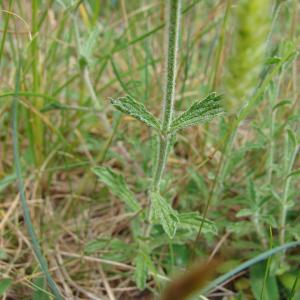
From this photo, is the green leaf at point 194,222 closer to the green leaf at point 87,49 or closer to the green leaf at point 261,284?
the green leaf at point 261,284

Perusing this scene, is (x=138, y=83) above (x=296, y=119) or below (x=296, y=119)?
above

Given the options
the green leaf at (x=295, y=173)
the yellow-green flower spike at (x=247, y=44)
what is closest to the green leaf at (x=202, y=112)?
the yellow-green flower spike at (x=247, y=44)

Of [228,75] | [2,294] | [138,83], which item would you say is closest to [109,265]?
[2,294]

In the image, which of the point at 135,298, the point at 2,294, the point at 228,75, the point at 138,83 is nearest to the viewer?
the point at 228,75

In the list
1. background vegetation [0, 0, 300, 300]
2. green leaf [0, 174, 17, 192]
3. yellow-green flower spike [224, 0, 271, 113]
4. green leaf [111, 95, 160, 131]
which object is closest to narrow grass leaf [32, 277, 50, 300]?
background vegetation [0, 0, 300, 300]

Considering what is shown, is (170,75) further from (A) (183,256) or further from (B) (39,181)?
(B) (39,181)

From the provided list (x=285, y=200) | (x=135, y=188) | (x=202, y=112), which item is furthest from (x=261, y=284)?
(x=202, y=112)

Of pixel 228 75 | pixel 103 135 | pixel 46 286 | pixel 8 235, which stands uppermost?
pixel 228 75
